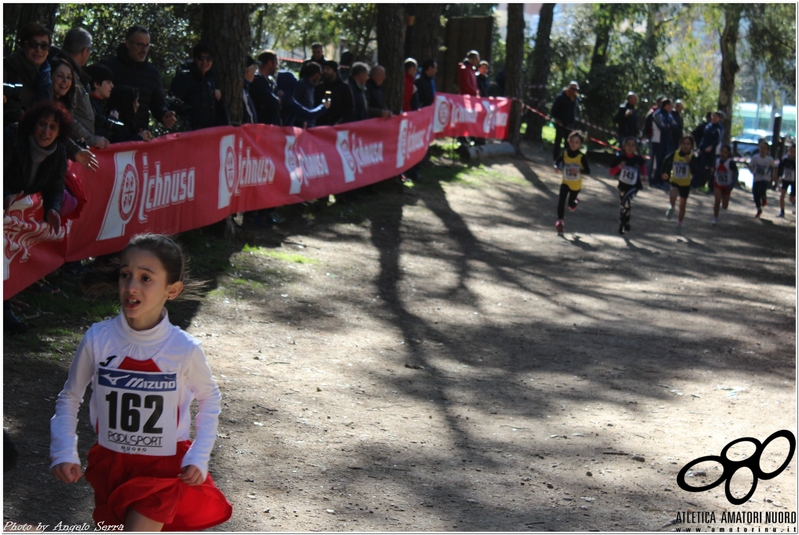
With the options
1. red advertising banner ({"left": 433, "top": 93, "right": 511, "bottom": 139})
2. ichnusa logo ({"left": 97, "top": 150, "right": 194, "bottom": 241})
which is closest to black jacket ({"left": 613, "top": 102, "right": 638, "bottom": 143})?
red advertising banner ({"left": 433, "top": 93, "right": 511, "bottom": 139})

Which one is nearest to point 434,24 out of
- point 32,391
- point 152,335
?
point 32,391

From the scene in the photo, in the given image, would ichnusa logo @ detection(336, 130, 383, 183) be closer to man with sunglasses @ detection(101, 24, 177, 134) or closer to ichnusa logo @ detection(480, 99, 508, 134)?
man with sunglasses @ detection(101, 24, 177, 134)

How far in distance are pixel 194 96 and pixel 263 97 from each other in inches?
72.5

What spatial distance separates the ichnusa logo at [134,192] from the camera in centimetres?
808

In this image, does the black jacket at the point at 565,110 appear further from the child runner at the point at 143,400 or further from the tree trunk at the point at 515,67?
the child runner at the point at 143,400

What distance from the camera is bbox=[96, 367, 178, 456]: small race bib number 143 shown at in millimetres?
3459

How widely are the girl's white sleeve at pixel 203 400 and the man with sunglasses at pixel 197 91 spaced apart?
7432mm

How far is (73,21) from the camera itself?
13195 mm

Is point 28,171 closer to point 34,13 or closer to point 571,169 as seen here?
point 34,13

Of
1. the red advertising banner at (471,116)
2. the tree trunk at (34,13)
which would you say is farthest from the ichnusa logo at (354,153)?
the tree trunk at (34,13)

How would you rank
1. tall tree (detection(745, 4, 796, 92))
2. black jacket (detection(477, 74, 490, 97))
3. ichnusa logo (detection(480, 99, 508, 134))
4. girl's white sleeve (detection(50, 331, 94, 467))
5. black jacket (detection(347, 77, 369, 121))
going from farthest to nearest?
tall tree (detection(745, 4, 796, 92)) → black jacket (detection(477, 74, 490, 97)) → ichnusa logo (detection(480, 99, 508, 134)) → black jacket (detection(347, 77, 369, 121)) → girl's white sleeve (detection(50, 331, 94, 467))

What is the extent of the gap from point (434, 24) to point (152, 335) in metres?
19.0

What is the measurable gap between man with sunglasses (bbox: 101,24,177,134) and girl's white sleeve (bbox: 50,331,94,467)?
6.04 m

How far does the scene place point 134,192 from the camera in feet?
27.5
